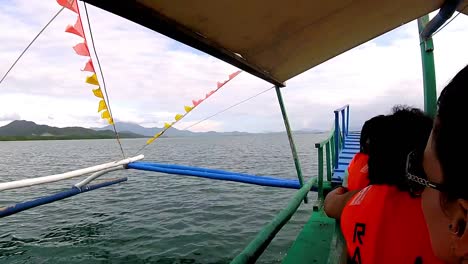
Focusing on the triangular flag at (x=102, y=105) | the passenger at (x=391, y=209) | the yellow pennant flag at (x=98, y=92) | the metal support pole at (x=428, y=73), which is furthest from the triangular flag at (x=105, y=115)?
the metal support pole at (x=428, y=73)

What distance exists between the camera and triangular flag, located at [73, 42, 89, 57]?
4641 mm

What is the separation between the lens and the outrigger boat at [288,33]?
211 centimetres

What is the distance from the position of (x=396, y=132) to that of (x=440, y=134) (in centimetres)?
132

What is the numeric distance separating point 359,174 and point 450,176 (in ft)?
7.16

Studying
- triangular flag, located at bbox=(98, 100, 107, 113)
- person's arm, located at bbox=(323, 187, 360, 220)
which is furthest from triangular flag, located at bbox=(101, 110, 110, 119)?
person's arm, located at bbox=(323, 187, 360, 220)

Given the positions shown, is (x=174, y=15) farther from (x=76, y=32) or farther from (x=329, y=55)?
(x=329, y=55)

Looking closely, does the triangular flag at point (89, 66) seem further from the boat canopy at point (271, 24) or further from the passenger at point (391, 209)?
the passenger at point (391, 209)

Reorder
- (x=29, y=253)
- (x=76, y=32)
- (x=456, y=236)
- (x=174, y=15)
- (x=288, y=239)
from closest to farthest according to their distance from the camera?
(x=456, y=236) → (x=174, y=15) → (x=76, y=32) → (x=29, y=253) → (x=288, y=239)

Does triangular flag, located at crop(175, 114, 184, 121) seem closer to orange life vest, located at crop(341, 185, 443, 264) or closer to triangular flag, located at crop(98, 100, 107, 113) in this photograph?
triangular flag, located at crop(98, 100, 107, 113)

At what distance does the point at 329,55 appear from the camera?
4781 millimetres

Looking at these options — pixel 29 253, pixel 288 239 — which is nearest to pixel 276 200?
pixel 288 239

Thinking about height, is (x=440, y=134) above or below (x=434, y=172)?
above

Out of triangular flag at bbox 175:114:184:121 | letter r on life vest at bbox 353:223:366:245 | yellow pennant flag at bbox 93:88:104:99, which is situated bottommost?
letter r on life vest at bbox 353:223:366:245

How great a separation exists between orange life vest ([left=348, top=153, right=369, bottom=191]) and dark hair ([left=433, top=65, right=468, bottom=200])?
1.95 metres
